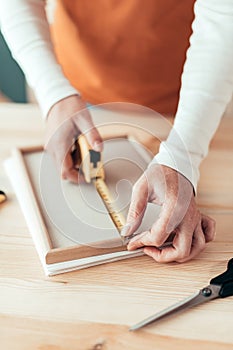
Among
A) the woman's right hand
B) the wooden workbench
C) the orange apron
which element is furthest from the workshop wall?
the wooden workbench

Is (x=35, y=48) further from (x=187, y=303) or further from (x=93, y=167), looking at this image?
(x=187, y=303)

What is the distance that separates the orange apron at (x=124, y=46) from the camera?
1112 mm

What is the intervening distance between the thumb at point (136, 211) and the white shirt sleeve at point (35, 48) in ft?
0.84

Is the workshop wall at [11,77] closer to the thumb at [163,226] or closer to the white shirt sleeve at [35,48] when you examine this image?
the white shirt sleeve at [35,48]

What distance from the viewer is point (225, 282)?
2.44ft

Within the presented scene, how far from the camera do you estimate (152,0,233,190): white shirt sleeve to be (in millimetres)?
861

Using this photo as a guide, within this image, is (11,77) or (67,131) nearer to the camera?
(67,131)

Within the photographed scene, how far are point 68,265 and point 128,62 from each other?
507 mm

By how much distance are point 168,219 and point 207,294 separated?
111 millimetres

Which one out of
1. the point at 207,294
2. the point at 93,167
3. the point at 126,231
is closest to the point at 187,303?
the point at 207,294

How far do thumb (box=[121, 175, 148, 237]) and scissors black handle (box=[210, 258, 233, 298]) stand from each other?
12 centimetres

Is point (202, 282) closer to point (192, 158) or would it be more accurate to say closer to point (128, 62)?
point (192, 158)

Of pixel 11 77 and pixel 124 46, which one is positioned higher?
pixel 124 46

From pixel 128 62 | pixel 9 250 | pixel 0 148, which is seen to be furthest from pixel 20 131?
pixel 9 250
